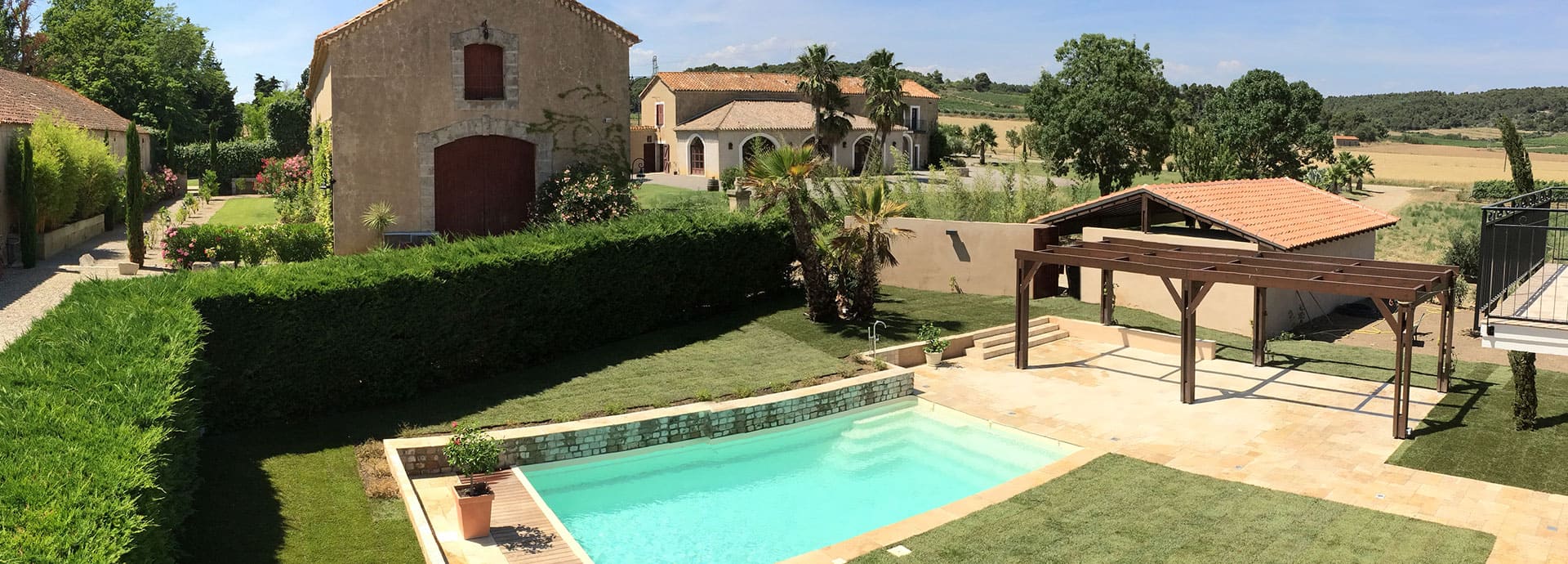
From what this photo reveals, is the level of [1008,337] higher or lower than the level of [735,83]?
lower

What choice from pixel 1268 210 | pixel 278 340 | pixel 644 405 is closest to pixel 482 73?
pixel 278 340

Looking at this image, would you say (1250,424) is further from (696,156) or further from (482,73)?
(696,156)

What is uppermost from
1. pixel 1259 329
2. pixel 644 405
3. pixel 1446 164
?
pixel 1446 164

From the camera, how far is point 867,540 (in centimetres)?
1187

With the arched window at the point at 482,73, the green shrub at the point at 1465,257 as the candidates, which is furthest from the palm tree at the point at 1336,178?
the arched window at the point at 482,73

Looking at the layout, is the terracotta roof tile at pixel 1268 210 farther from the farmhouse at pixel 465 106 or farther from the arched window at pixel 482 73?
the arched window at pixel 482 73

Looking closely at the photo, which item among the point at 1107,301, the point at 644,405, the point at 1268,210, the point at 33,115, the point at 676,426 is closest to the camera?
the point at 676,426

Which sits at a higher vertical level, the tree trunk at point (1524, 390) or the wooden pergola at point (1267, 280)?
the wooden pergola at point (1267, 280)

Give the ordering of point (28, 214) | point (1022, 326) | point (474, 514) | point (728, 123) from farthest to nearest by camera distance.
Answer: point (728, 123), point (28, 214), point (1022, 326), point (474, 514)

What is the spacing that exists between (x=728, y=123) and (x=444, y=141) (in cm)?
3911

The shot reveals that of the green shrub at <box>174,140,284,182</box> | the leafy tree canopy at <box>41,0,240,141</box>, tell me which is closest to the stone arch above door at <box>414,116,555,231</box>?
the green shrub at <box>174,140,284,182</box>

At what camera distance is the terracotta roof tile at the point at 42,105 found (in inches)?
1204

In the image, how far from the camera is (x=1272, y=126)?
2445 inches

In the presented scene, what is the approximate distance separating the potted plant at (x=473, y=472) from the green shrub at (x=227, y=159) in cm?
4951
